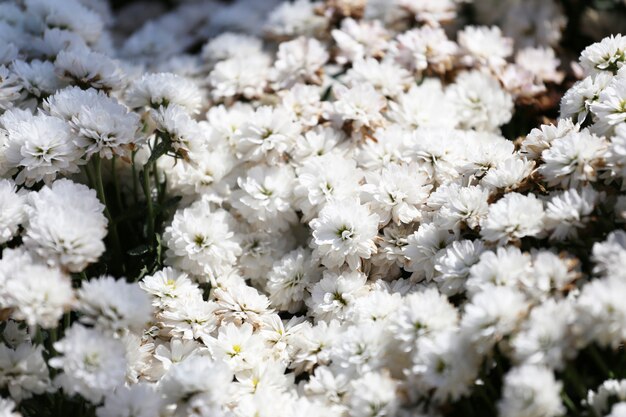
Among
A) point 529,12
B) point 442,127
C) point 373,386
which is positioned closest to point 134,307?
point 373,386

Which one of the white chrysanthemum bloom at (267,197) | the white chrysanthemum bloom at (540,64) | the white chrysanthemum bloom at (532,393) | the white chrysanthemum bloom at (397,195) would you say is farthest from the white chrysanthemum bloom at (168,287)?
the white chrysanthemum bloom at (540,64)

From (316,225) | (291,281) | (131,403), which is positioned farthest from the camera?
(291,281)

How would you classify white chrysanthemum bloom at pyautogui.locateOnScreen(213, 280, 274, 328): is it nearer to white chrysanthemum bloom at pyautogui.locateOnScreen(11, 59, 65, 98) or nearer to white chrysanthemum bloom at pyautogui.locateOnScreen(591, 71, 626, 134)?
white chrysanthemum bloom at pyautogui.locateOnScreen(11, 59, 65, 98)

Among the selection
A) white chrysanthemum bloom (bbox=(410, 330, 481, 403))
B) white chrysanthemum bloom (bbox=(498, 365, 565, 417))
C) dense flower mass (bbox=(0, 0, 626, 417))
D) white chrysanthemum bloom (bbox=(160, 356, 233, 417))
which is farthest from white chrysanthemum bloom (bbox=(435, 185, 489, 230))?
white chrysanthemum bloom (bbox=(160, 356, 233, 417))

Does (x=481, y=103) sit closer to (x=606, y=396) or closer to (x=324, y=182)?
(x=324, y=182)

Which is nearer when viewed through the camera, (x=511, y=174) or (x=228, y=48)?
(x=511, y=174)

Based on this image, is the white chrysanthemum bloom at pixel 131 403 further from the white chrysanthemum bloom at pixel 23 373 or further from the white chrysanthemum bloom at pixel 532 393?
the white chrysanthemum bloom at pixel 532 393

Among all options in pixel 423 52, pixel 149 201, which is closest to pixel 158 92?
pixel 149 201
